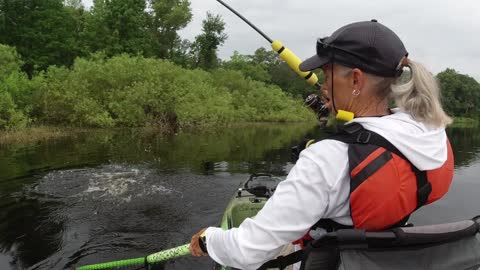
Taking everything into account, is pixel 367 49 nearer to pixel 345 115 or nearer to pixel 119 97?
pixel 345 115

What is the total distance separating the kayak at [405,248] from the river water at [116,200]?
4975mm

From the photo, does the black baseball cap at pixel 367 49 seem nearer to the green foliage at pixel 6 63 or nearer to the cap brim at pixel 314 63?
the cap brim at pixel 314 63

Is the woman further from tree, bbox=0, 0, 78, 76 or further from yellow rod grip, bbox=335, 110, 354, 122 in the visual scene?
tree, bbox=0, 0, 78, 76

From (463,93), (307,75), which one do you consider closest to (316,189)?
(307,75)

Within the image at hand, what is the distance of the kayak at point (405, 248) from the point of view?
1.56 m

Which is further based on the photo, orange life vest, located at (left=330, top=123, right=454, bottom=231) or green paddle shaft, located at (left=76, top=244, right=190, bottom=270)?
green paddle shaft, located at (left=76, top=244, right=190, bottom=270)

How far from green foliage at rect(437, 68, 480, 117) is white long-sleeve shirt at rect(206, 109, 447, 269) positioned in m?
86.2

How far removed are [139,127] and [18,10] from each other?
21925mm

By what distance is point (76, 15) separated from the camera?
173 ft

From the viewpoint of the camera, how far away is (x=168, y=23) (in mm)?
56594

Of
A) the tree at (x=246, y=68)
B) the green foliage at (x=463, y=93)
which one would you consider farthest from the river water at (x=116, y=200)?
the green foliage at (x=463, y=93)

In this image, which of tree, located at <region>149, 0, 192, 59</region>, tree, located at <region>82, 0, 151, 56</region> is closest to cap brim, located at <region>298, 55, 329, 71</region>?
tree, located at <region>82, 0, 151, 56</region>

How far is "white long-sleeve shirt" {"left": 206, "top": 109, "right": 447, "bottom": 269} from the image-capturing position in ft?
4.92

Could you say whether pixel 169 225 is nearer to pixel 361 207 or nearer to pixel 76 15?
pixel 361 207
